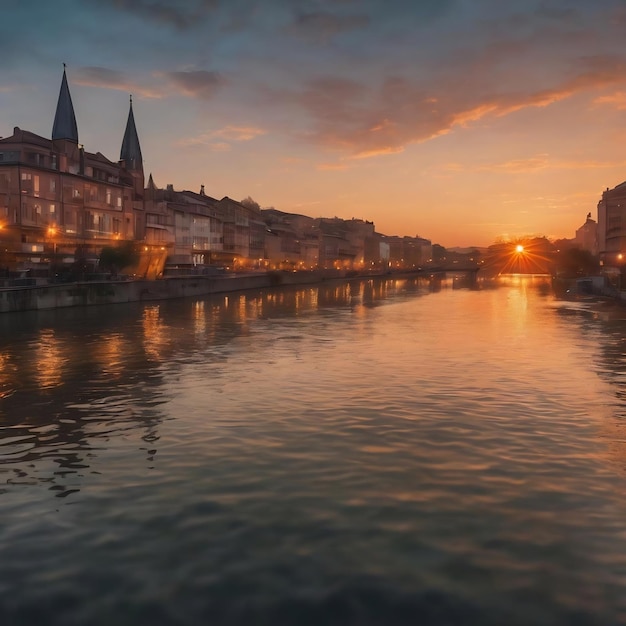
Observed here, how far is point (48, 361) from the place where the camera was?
84.7ft

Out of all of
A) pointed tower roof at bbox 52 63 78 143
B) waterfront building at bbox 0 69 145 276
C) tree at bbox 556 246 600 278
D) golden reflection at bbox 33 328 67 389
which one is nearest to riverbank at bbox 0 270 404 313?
waterfront building at bbox 0 69 145 276

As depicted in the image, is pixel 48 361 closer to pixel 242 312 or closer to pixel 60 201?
pixel 242 312

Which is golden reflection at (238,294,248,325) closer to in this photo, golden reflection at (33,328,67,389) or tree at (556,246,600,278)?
golden reflection at (33,328,67,389)

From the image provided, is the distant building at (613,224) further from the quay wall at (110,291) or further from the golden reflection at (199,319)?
the golden reflection at (199,319)

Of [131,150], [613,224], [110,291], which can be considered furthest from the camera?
[613,224]

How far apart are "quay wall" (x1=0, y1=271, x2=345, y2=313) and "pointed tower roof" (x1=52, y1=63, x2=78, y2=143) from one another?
29.7 metres

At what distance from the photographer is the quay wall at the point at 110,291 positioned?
154 feet

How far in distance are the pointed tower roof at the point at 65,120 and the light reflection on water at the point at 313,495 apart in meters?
73.2

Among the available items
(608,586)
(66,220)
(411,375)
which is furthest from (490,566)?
(66,220)

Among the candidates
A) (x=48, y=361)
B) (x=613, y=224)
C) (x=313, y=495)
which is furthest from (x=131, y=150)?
(x=313, y=495)

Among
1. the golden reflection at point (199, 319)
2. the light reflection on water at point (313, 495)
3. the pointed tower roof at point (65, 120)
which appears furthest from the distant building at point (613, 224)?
the light reflection on water at point (313, 495)

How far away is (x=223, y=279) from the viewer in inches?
3223

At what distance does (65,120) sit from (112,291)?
41.3 meters

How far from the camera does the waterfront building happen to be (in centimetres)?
7131
